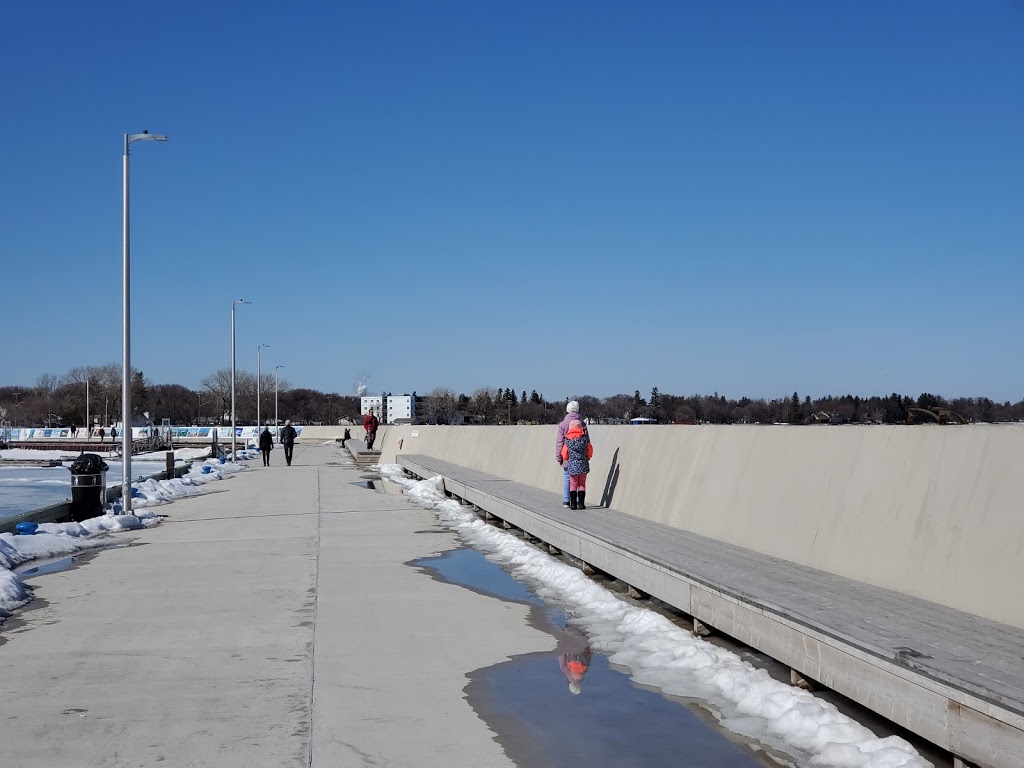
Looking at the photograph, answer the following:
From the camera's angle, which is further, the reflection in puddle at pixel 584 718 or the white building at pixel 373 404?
the white building at pixel 373 404

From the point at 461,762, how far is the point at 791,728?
1.92m

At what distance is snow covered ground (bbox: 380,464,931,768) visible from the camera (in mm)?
5215

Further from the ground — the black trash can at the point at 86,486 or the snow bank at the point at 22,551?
the black trash can at the point at 86,486

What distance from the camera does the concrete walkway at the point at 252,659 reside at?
5.65m

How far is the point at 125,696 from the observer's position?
264 inches

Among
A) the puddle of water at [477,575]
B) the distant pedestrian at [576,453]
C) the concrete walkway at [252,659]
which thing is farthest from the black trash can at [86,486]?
the distant pedestrian at [576,453]

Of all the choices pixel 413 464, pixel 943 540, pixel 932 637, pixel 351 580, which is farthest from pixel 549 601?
pixel 413 464

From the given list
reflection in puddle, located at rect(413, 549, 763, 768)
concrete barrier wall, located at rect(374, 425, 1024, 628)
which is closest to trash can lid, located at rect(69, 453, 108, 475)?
concrete barrier wall, located at rect(374, 425, 1024, 628)

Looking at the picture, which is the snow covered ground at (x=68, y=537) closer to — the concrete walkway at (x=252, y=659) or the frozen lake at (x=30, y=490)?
the concrete walkway at (x=252, y=659)

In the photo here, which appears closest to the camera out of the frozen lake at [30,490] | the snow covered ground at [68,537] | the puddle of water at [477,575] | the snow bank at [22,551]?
the snow bank at [22,551]

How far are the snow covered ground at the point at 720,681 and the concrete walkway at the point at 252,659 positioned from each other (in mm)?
754

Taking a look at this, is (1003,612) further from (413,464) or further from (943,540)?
(413,464)

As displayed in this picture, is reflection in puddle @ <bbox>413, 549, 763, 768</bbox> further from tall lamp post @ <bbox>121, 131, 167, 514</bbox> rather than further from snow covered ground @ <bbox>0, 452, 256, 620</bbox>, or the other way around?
tall lamp post @ <bbox>121, 131, 167, 514</bbox>

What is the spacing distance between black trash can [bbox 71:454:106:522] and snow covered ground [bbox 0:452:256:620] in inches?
14.5
